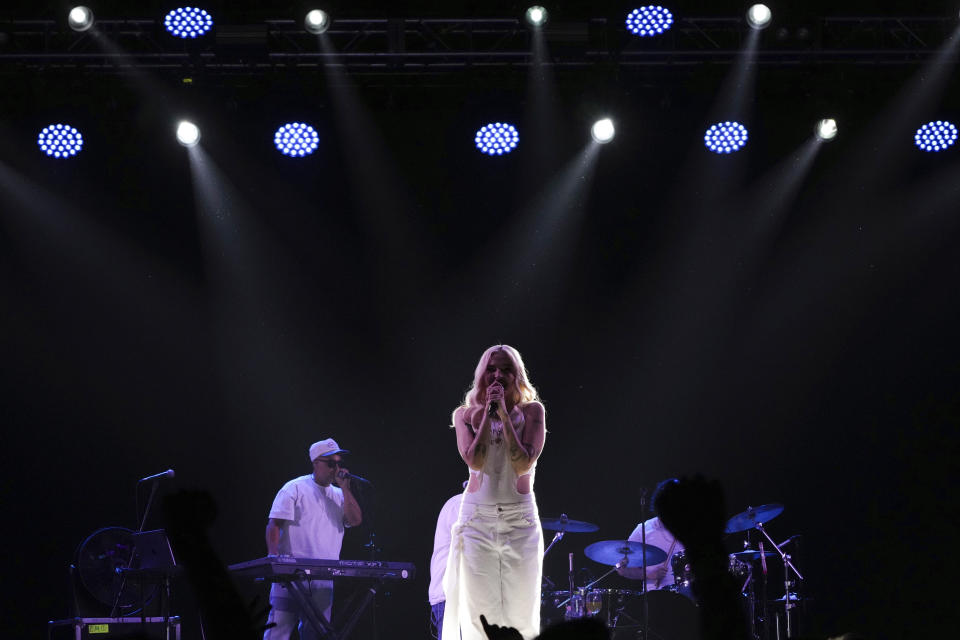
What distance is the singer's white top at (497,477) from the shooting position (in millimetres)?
5309

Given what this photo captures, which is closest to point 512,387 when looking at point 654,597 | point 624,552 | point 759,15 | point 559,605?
point 654,597

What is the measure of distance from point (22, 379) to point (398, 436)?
327 centimetres

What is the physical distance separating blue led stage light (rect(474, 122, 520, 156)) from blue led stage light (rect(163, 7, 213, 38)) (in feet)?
7.48

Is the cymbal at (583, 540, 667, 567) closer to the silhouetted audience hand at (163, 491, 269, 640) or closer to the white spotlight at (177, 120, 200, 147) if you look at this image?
the white spotlight at (177, 120, 200, 147)

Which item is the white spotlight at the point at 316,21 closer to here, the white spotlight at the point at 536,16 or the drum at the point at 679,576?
the white spotlight at the point at 536,16

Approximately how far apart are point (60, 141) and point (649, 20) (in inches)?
183

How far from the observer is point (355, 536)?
970 cm

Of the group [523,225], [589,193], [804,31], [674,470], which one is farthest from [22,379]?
[804,31]

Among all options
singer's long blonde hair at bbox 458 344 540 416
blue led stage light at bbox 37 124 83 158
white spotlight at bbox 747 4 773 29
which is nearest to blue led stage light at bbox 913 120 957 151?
white spotlight at bbox 747 4 773 29

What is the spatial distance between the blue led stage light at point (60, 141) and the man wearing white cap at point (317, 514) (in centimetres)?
305

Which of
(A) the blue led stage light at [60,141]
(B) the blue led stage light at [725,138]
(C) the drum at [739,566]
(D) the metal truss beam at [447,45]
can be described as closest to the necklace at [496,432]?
(C) the drum at [739,566]

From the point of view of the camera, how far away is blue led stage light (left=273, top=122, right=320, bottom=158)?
8641mm

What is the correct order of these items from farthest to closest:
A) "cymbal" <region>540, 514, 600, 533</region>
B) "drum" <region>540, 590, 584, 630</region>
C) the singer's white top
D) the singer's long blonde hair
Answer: "cymbal" <region>540, 514, 600, 533</region>
"drum" <region>540, 590, 584, 630</region>
the singer's long blonde hair
the singer's white top

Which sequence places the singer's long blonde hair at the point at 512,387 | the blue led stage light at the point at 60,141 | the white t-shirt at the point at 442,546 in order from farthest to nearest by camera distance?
the blue led stage light at the point at 60,141 → the white t-shirt at the point at 442,546 → the singer's long blonde hair at the point at 512,387
